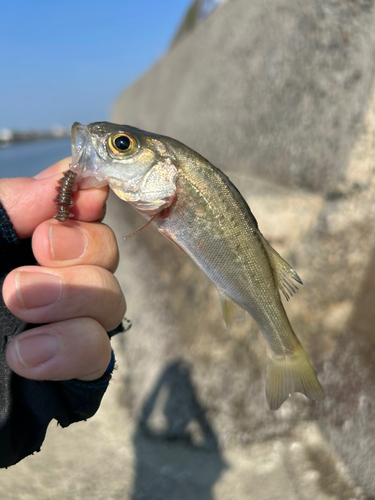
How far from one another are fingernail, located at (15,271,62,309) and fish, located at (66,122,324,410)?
485mm

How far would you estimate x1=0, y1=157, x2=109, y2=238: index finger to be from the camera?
64.7 inches

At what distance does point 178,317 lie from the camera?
4.39 m

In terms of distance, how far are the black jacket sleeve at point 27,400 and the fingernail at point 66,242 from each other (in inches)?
12.4

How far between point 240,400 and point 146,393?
3.68 ft

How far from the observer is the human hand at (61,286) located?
144 cm

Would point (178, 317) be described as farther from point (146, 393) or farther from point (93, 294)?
point (93, 294)

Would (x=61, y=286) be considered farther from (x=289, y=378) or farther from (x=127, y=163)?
(x=289, y=378)

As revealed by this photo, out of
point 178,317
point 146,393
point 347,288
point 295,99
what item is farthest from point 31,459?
point 295,99

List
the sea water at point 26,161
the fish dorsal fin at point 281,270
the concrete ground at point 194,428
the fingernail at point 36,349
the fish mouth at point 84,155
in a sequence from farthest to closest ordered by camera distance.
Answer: the sea water at point 26,161, the concrete ground at point 194,428, the fish dorsal fin at point 281,270, the fish mouth at point 84,155, the fingernail at point 36,349

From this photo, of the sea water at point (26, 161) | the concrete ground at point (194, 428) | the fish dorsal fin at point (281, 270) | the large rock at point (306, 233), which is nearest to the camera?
the fish dorsal fin at point (281, 270)

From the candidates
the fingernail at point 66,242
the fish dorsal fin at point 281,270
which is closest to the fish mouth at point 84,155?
the fingernail at point 66,242

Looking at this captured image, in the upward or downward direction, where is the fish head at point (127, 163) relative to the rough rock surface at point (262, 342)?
upward

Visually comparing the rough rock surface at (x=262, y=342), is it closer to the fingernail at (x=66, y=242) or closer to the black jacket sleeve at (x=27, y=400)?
the black jacket sleeve at (x=27, y=400)

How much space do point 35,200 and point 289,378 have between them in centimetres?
160
